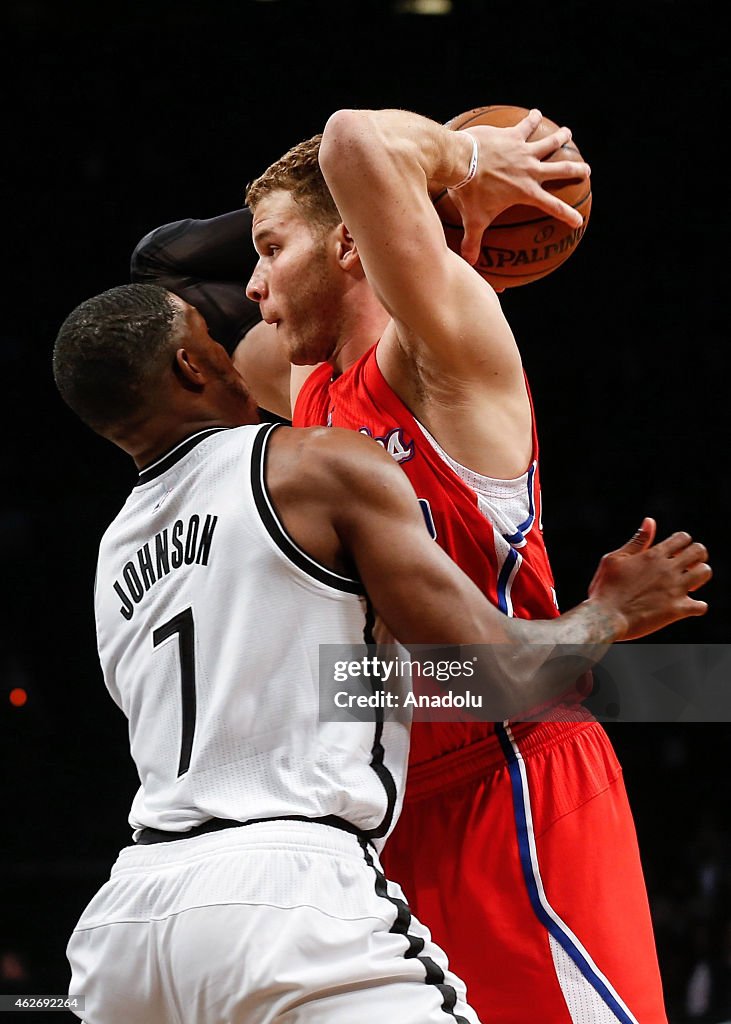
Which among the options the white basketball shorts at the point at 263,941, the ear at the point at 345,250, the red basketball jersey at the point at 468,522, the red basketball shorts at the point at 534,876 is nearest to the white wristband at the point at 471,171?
the ear at the point at 345,250

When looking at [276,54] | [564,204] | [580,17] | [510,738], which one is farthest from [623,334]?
[510,738]

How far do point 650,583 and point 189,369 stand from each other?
3.12ft

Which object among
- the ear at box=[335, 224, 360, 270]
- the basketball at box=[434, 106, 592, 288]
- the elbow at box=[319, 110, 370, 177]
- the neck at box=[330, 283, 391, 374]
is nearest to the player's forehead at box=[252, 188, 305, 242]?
the ear at box=[335, 224, 360, 270]

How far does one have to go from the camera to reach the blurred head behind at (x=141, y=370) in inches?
86.7

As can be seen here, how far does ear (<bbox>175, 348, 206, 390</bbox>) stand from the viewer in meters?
2.24

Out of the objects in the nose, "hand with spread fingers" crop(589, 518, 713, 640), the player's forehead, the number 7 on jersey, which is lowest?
the number 7 on jersey

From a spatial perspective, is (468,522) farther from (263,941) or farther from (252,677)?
(263,941)

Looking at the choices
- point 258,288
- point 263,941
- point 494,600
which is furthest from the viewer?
point 258,288

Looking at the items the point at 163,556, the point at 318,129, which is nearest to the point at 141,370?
the point at 163,556

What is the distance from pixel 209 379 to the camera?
2.28m

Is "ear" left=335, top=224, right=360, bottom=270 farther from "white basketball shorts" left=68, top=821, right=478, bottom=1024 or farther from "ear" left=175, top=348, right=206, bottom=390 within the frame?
"white basketball shorts" left=68, top=821, right=478, bottom=1024

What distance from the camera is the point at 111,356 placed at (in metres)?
2.20

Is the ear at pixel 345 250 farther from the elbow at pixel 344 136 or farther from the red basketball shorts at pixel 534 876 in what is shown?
the red basketball shorts at pixel 534 876

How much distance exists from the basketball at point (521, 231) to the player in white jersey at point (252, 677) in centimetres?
83
